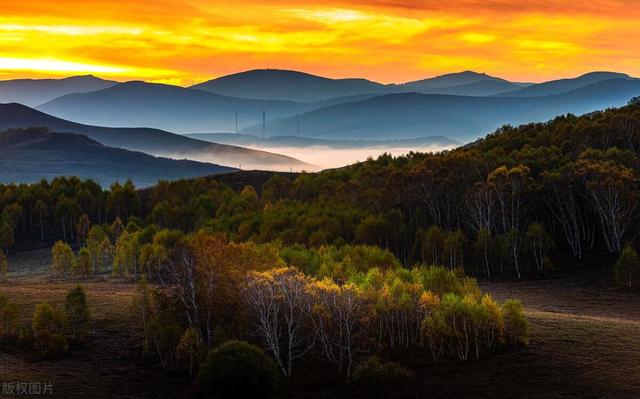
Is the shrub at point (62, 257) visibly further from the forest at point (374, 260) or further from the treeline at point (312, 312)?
the treeline at point (312, 312)

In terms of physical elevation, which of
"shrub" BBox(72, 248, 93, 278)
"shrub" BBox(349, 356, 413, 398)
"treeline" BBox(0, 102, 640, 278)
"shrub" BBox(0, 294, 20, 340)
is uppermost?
"treeline" BBox(0, 102, 640, 278)

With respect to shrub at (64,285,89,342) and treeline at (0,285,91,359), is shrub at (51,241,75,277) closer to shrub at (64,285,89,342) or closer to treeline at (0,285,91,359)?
treeline at (0,285,91,359)

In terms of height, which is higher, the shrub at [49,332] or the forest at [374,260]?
the forest at [374,260]

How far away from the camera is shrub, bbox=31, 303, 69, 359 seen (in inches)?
3238

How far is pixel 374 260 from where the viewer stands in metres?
104

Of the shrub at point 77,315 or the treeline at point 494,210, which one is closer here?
the shrub at point 77,315

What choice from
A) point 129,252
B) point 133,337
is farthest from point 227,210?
point 133,337

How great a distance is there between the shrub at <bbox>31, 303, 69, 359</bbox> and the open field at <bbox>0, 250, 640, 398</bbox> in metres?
1.71

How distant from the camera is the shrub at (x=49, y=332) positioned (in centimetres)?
8225

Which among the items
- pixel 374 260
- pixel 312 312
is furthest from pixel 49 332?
pixel 374 260

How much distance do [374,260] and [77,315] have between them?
1546 inches

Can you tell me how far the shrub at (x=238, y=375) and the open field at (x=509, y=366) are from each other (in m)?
3.01

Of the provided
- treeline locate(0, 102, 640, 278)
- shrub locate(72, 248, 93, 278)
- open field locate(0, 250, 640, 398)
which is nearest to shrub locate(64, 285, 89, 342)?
open field locate(0, 250, 640, 398)

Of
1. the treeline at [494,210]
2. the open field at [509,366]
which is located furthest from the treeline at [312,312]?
the treeline at [494,210]
